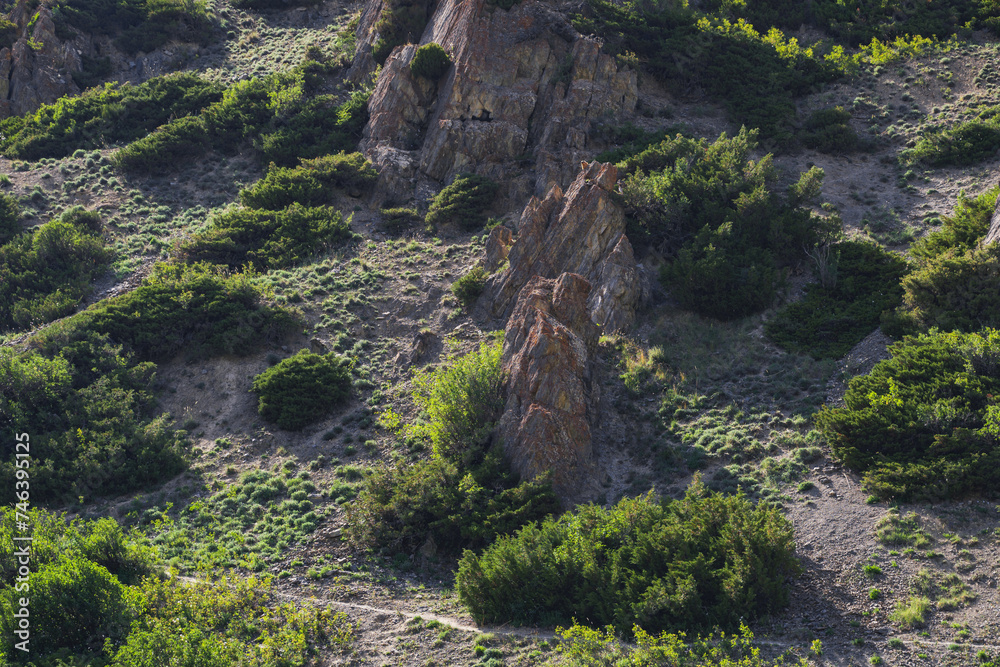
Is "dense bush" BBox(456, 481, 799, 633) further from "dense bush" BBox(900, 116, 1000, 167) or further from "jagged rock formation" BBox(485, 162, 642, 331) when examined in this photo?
"dense bush" BBox(900, 116, 1000, 167)

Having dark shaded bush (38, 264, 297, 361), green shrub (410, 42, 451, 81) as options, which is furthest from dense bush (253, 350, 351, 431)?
green shrub (410, 42, 451, 81)

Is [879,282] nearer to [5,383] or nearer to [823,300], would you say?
[823,300]

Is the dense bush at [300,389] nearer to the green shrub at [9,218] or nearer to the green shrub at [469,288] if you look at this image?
the green shrub at [469,288]

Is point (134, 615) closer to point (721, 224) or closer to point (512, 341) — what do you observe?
point (512, 341)

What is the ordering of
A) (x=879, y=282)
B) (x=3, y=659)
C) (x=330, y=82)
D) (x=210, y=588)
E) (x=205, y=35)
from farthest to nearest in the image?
(x=205, y=35) → (x=330, y=82) → (x=879, y=282) → (x=210, y=588) → (x=3, y=659)

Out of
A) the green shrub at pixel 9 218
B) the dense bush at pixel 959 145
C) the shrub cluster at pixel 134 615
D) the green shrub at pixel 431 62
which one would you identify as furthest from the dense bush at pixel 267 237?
the dense bush at pixel 959 145

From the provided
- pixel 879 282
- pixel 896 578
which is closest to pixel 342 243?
pixel 879 282

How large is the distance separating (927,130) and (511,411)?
23.4 m

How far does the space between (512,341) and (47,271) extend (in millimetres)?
22048

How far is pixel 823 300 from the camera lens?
2442 centimetres

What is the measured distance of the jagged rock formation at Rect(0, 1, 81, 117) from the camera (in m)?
44.3

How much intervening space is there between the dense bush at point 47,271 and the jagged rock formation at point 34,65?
15.0m

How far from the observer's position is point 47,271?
1258 inches

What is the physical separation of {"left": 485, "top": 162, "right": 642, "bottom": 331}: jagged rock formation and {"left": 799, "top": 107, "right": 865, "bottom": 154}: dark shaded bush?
10.7m
